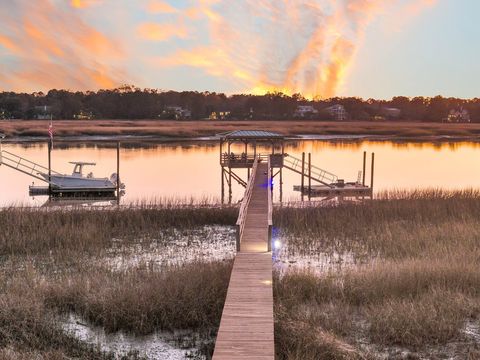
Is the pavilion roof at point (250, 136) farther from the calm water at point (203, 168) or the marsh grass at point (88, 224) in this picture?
the marsh grass at point (88, 224)

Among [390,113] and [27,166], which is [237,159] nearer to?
[27,166]

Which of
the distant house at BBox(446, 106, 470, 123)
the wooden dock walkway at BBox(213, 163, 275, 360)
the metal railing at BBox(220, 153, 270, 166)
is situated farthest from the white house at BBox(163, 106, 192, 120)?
the wooden dock walkway at BBox(213, 163, 275, 360)

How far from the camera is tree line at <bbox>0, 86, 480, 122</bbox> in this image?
11638cm

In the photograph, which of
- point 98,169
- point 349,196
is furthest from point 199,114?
point 349,196

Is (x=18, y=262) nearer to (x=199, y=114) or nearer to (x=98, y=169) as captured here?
(x=98, y=169)

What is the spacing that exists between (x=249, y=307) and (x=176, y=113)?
121m

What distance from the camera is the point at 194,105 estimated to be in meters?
136

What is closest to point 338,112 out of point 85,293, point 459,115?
point 459,115

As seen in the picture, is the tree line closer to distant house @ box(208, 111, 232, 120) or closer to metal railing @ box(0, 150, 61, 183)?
distant house @ box(208, 111, 232, 120)

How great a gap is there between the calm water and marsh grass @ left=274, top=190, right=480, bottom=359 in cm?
1067

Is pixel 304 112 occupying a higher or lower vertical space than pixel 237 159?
higher

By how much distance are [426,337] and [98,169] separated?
37.8 metres

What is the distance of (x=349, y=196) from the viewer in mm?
31281

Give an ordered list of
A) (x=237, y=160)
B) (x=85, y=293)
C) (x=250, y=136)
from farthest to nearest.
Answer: (x=237, y=160)
(x=250, y=136)
(x=85, y=293)
